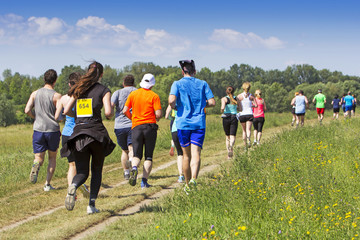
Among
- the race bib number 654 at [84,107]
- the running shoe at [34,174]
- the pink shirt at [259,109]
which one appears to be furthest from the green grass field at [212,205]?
the pink shirt at [259,109]

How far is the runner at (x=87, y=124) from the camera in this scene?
583 cm

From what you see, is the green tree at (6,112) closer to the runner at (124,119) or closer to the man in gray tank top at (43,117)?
the runner at (124,119)

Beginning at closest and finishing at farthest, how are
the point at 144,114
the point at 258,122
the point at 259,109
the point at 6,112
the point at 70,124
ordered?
the point at 144,114, the point at 70,124, the point at 259,109, the point at 258,122, the point at 6,112

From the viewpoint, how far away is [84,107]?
5.91 metres

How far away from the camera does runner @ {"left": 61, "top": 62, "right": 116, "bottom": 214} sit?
5.83 m

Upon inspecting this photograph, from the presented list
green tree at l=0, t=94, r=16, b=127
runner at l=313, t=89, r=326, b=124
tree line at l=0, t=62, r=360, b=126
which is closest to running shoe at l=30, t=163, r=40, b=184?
runner at l=313, t=89, r=326, b=124

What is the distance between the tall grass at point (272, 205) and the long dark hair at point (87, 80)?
6.43 feet

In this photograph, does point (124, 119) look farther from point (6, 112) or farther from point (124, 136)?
point (6, 112)

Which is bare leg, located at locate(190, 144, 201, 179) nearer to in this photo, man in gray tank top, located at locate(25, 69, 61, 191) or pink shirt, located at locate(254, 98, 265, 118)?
man in gray tank top, located at locate(25, 69, 61, 191)

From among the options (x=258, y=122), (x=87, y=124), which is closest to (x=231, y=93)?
(x=258, y=122)

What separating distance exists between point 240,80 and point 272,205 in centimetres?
15382

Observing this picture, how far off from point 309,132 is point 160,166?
A: 4.67 m

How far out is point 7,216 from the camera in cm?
683

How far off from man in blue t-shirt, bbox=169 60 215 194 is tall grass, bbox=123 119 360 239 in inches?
30.2
